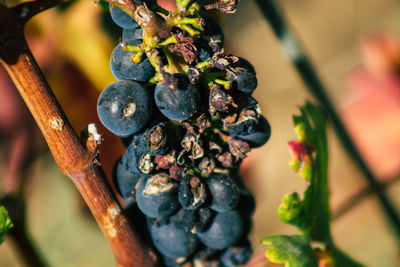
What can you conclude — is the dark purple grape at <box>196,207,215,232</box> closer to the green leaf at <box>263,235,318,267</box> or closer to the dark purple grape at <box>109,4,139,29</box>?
the green leaf at <box>263,235,318,267</box>

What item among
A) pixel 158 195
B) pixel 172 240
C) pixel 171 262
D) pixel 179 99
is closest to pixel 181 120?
pixel 179 99

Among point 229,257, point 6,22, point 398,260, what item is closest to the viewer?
point 6,22

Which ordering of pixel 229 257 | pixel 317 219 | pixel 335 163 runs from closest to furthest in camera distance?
pixel 229 257 → pixel 317 219 → pixel 335 163

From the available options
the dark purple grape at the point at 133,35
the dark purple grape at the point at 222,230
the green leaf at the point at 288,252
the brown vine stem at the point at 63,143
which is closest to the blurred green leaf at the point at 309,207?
the green leaf at the point at 288,252

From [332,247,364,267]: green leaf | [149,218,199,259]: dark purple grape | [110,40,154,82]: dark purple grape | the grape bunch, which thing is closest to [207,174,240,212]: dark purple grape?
the grape bunch

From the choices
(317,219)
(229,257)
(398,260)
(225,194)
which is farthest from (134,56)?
(398,260)

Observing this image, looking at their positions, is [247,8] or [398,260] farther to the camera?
[247,8]

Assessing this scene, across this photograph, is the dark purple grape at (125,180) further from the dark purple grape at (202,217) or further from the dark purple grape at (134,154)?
the dark purple grape at (202,217)

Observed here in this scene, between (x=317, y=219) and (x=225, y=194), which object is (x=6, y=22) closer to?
(x=225, y=194)
